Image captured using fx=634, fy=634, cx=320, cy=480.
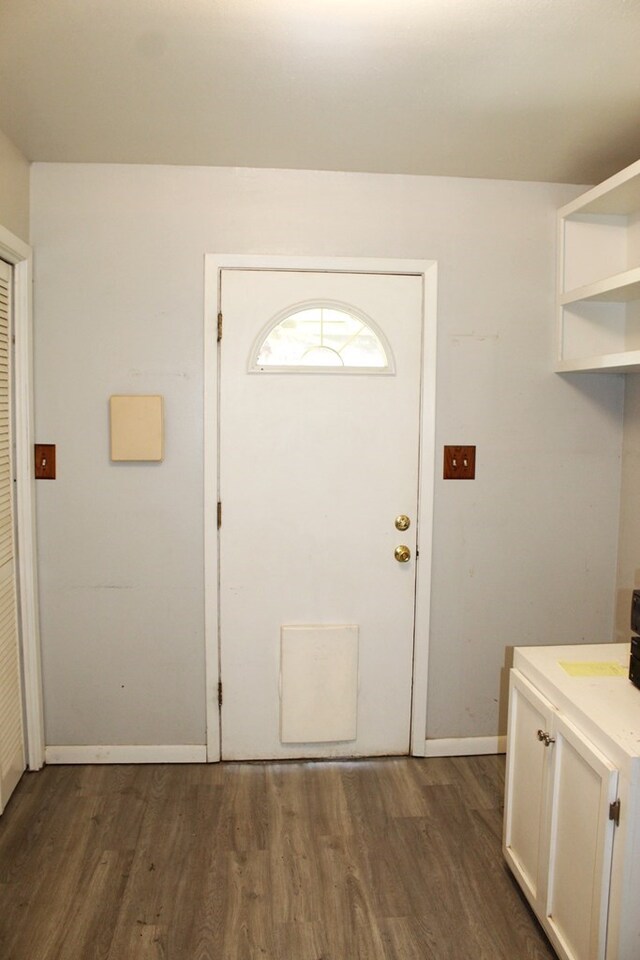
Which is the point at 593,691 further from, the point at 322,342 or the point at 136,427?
the point at 136,427

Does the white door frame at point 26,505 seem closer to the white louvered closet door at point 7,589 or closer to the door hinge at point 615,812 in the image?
the white louvered closet door at point 7,589

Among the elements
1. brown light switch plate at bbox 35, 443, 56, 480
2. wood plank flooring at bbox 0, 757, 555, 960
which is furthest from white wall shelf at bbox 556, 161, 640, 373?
brown light switch plate at bbox 35, 443, 56, 480

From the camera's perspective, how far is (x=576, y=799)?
159cm

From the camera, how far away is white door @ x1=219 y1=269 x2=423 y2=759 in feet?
8.34

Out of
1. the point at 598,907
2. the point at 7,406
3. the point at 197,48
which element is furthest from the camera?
the point at 7,406

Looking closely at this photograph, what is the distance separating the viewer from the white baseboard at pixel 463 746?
2738mm

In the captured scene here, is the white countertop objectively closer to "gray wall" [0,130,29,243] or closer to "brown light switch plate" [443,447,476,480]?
"brown light switch plate" [443,447,476,480]

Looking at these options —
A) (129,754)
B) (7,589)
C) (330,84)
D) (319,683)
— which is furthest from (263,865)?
(330,84)

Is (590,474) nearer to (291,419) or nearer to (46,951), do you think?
(291,419)

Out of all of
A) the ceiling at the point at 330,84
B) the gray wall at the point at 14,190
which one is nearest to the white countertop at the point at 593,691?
the ceiling at the point at 330,84

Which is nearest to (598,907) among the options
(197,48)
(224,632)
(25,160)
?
(224,632)

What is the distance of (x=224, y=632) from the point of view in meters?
2.63

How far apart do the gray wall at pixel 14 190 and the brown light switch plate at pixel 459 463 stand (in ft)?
6.08

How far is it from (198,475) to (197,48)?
144cm
